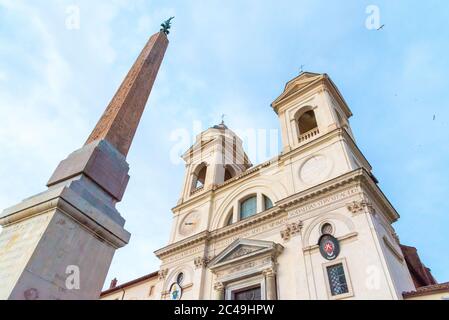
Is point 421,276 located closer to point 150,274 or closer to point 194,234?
point 194,234

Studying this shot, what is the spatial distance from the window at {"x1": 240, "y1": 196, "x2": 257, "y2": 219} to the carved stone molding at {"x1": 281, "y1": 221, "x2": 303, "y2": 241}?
10.9ft

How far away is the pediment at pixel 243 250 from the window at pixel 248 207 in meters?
2.58

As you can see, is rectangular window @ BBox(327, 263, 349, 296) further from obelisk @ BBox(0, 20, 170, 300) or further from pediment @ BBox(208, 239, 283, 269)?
obelisk @ BBox(0, 20, 170, 300)

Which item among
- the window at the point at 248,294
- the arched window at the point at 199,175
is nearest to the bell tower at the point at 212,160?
the arched window at the point at 199,175

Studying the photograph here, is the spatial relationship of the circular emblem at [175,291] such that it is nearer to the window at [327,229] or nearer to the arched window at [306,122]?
the window at [327,229]

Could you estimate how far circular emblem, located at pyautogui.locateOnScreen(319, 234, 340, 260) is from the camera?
12.2m

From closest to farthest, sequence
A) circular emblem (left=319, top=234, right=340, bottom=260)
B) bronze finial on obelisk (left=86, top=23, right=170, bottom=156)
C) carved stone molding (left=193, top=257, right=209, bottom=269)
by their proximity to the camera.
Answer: bronze finial on obelisk (left=86, top=23, right=170, bottom=156) → circular emblem (left=319, top=234, right=340, bottom=260) → carved stone molding (left=193, top=257, right=209, bottom=269)

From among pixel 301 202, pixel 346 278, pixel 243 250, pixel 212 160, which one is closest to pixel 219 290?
pixel 243 250

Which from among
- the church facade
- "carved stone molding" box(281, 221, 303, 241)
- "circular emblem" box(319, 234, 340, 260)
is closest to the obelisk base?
the church facade

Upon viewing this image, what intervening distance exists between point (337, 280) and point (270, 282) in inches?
112

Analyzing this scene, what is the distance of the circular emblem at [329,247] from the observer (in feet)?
40.1

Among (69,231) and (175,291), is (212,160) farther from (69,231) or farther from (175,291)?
(69,231)

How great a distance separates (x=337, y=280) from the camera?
11.7 m
